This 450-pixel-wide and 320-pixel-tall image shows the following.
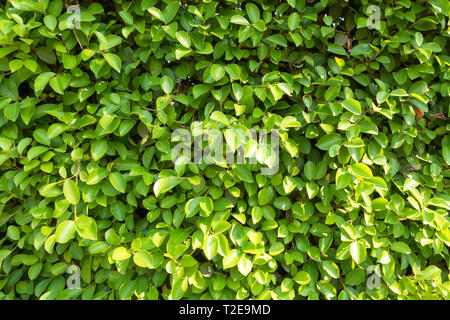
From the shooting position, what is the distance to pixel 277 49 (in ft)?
4.96

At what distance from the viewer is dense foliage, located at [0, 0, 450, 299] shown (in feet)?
4.56

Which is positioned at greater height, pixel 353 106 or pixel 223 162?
pixel 353 106

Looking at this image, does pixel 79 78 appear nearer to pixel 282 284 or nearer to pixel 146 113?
pixel 146 113

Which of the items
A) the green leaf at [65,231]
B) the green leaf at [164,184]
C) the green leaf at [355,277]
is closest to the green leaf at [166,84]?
the green leaf at [164,184]

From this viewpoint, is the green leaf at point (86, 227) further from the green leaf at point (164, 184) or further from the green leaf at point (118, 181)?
the green leaf at point (164, 184)

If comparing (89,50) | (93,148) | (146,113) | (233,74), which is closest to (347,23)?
(233,74)

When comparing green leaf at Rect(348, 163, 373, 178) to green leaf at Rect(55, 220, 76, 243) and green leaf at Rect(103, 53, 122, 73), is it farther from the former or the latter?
green leaf at Rect(55, 220, 76, 243)

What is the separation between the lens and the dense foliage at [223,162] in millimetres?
1389

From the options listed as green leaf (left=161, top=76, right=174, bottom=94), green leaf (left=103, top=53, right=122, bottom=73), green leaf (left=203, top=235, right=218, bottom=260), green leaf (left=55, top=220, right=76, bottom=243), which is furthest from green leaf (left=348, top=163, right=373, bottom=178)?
green leaf (left=55, top=220, right=76, bottom=243)

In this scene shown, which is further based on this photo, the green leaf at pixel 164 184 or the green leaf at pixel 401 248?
the green leaf at pixel 401 248

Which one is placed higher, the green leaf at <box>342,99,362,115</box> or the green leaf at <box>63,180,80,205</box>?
the green leaf at <box>342,99,362,115</box>

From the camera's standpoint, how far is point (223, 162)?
4.39 feet

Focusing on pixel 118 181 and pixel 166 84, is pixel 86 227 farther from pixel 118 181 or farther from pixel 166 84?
pixel 166 84

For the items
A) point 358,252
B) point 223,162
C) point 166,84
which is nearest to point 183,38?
point 166,84
